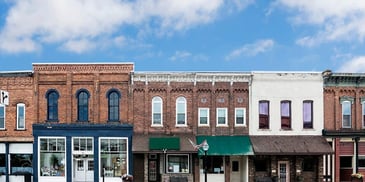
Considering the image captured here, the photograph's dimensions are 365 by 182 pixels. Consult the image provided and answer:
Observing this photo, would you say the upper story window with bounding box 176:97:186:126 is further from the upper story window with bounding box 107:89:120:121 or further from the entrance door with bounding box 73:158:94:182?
the entrance door with bounding box 73:158:94:182

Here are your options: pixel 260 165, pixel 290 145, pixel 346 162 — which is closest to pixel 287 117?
pixel 290 145

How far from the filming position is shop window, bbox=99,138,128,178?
96.5 ft

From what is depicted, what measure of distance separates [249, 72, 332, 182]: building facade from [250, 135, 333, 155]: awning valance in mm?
70

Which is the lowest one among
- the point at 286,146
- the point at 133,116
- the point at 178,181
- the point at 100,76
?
the point at 178,181

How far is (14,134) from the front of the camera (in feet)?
98.0

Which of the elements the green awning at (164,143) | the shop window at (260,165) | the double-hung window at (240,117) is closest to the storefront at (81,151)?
the green awning at (164,143)

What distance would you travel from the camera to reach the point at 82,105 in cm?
2986

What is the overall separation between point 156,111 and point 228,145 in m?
5.61

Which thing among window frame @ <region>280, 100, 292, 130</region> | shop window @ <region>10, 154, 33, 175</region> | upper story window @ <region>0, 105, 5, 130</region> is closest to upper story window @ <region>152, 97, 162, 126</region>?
window frame @ <region>280, 100, 292, 130</region>

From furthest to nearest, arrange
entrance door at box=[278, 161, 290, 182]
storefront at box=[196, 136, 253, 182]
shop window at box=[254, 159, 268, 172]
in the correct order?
shop window at box=[254, 159, 268, 172], entrance door at box=[278, 161, 290, 182], storefront at box=[196, 136, 253, 182]

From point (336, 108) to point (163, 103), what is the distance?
12343 mm

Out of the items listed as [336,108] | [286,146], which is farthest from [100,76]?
[336,108]

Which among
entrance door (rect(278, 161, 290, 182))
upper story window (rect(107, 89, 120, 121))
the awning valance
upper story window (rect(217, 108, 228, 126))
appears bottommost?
entrance door (rect(278, 161, 290, 182))

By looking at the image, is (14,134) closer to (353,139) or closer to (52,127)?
(52,127)
